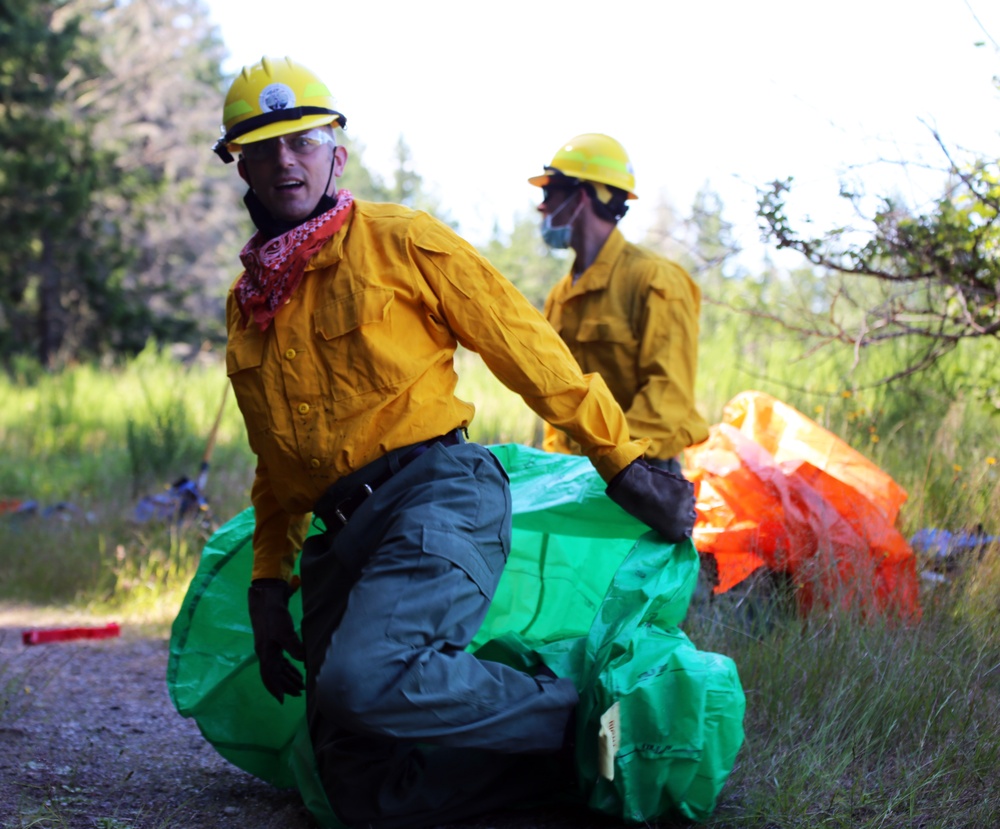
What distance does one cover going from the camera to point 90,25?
20.8 meters

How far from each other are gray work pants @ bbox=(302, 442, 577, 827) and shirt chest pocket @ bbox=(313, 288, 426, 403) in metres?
0.20

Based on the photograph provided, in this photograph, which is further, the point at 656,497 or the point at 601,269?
the point at 601,269

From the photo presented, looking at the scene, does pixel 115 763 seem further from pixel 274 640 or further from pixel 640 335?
pixel 640 335

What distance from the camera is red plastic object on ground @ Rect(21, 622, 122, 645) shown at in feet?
15.1

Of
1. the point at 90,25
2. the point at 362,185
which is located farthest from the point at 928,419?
the point at 362,185

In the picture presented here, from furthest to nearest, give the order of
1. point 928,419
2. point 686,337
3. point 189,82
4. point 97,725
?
point 189,82
point 928,419
point 686,337
point 97,725

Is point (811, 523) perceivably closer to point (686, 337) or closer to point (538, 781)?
point (686, 337)

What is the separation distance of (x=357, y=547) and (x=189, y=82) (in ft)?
77.4

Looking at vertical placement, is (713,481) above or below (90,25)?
below

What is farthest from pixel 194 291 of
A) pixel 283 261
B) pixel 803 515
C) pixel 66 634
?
pixel 283 261

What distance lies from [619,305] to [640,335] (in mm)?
Answer: 163

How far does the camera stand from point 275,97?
109 inches

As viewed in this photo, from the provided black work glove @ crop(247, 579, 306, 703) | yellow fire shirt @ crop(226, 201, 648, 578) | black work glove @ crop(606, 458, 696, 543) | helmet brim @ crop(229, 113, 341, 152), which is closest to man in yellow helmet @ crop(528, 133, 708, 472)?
black work glove @ crop(606, 458, 696, 543)

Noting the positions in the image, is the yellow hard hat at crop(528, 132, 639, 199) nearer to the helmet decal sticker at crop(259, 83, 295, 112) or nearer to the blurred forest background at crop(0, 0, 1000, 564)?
the blurred forest background at crop(0, 0, 1000, 564)
